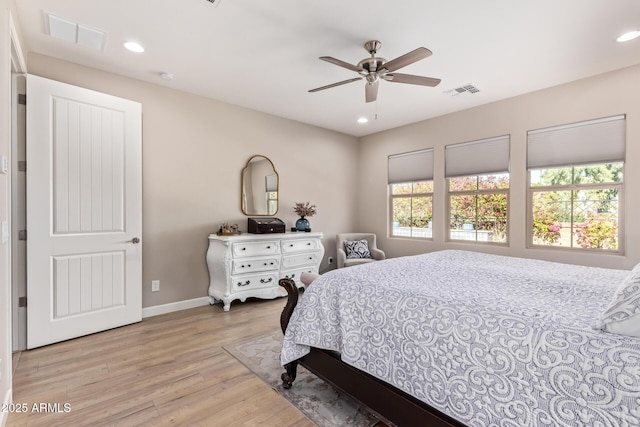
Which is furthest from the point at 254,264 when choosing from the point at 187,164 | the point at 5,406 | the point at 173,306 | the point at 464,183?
the point at 464,183

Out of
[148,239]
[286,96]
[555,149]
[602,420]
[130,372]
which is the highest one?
[286,96]

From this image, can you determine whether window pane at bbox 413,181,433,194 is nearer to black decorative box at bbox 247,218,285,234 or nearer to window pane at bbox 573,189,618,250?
window pane at bbox 573,189,618,250

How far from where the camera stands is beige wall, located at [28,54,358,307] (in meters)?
3.40

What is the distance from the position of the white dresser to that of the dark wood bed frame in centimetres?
166

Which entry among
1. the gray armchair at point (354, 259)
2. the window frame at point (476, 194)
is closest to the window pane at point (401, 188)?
the window frame at point (476, 194)

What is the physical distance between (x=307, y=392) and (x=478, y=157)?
371 centimetres

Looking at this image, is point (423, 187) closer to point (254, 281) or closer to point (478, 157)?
point (478, 157)

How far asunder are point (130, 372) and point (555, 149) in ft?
15.6

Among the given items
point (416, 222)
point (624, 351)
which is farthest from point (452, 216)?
point (624, 351)

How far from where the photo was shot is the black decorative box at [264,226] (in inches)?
157

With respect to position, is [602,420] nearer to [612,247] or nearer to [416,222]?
[612,247]

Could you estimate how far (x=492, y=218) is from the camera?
163 inches

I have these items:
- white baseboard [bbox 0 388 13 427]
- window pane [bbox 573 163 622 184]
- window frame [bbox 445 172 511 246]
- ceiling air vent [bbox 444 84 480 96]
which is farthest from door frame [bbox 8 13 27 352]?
window pane [bbox 573 163 622 184]

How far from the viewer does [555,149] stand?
3545mm
